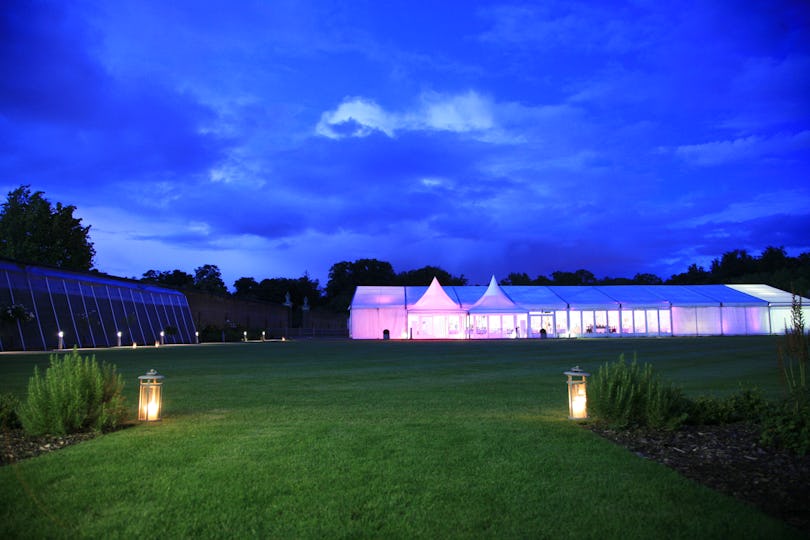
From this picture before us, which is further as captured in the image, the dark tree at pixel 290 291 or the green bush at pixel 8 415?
the dark tree at pixel 290 291

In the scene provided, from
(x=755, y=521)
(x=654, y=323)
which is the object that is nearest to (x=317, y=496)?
(x=755, y=521)

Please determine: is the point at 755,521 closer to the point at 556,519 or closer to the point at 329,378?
the point at 556,519

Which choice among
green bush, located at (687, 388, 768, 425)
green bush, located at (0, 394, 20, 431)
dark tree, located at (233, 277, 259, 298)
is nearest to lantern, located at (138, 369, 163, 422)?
green bush, located at (0, 394, 20, 431)

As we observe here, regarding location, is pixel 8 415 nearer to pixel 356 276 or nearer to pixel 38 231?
pixel 38 231

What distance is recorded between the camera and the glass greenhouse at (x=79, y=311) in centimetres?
2433

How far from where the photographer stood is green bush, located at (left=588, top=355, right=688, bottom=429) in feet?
20.2

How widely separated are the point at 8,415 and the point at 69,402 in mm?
968

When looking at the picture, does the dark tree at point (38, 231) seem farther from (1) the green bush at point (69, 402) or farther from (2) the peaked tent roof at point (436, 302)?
(1) the green bush at point (69, 402)

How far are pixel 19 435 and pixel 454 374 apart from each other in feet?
29.8

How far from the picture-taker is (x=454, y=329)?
39438 millimetres

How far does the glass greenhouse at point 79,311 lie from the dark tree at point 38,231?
537 cm

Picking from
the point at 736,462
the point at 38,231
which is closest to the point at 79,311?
the point at 38,231

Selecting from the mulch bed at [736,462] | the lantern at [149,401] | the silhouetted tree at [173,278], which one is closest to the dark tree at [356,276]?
the silhouetted tree at [173,278]

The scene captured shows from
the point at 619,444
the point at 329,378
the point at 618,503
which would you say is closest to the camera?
the point at 618,503
